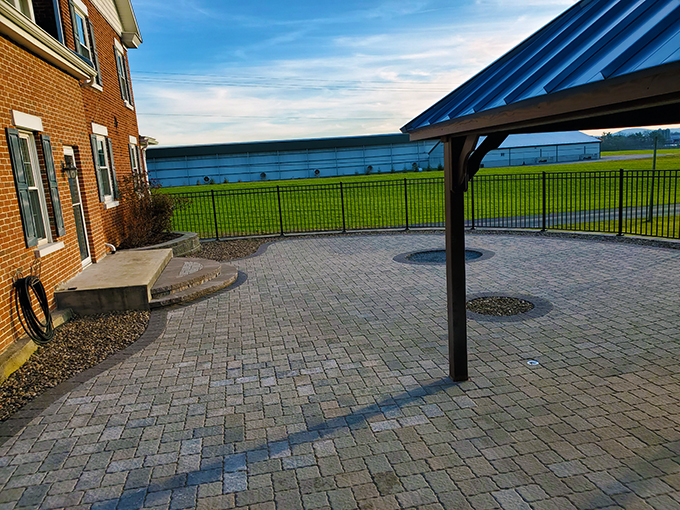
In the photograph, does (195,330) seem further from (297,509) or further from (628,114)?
(628,114)

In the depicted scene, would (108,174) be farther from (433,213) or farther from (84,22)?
(433,213)

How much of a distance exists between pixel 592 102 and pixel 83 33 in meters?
12.4

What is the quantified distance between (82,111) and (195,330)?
19.4ft

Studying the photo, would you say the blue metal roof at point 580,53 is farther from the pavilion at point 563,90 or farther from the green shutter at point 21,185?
the green shutter at point 21,185

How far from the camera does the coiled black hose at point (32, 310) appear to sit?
6031 mm

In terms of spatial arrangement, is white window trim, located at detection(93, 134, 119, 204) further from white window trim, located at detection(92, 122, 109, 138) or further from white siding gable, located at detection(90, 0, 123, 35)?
white siding gable, located at detection(90, 0, 123, 35)

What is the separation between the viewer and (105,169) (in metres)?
12.3

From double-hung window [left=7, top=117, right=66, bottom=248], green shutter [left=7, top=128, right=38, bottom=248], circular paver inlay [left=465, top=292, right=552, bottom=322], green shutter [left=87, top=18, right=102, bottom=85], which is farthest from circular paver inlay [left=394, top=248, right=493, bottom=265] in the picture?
green shutter [left=87, top=18, right=102, bottom=85]

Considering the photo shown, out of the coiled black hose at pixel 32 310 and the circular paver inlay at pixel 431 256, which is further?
the circular paver inlay at pixel 431 256

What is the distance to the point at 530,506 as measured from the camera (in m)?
3.06

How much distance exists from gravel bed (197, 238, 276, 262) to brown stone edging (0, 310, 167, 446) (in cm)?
552

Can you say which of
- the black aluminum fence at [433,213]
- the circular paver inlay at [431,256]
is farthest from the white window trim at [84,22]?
the circular paver inlay at [431,256]

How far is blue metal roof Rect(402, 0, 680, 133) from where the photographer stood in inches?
88.3

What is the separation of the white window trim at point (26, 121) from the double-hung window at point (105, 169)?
3.77m
